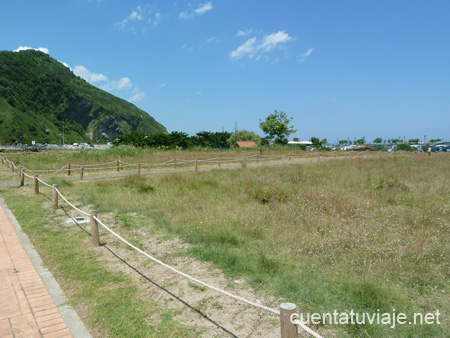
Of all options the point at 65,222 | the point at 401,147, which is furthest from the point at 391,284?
the point at 401,147

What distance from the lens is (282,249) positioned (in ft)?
19.0

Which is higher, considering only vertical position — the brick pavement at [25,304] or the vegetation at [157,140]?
the vegetation at [157,140]

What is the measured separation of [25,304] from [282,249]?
4416 millimetres

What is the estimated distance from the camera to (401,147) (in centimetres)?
5369

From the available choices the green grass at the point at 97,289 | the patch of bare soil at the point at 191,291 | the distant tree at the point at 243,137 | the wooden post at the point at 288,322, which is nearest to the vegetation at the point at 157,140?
the distant tree at the point at 243,137

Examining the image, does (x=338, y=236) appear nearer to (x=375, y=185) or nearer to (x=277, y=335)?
(x=277, y=335)

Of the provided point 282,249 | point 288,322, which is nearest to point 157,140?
point 282,249

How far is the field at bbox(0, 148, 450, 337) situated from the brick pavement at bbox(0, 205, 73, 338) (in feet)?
1.13

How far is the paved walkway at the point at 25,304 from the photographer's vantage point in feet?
11.4

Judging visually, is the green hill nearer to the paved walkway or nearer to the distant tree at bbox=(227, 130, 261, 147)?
the distant tree at bbox=(227, 130, 261, 147)

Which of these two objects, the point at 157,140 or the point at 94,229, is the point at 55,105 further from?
the point at 94,229

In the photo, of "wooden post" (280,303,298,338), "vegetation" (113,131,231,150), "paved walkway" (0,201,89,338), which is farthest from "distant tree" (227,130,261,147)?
"wooden post" (280,303,298,338)

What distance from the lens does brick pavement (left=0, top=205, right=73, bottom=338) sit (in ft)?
11.4

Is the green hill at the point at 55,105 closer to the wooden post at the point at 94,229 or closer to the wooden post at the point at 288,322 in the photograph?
the wooden post at the point at 94,229
